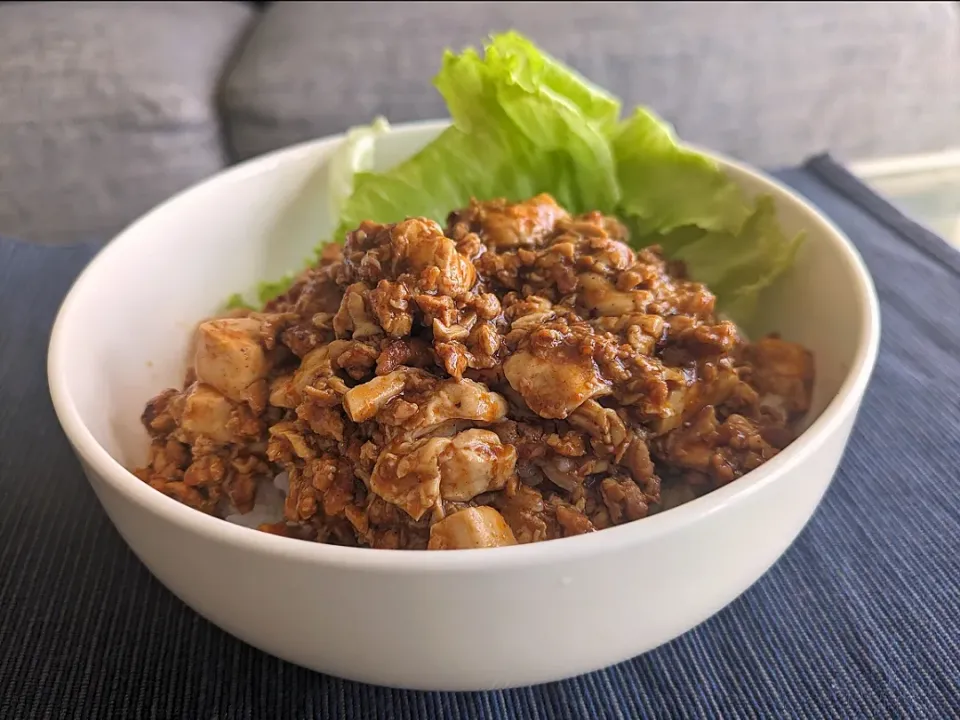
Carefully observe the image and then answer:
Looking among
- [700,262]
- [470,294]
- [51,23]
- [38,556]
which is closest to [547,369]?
[470,294]

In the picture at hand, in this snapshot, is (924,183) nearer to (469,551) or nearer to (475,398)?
(475,398)

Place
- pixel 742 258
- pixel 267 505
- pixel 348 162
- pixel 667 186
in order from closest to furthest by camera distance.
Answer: pixel 267 505 → pixel 742 258 → pixel 667 186 → pixel 348 162

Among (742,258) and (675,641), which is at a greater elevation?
(742,258)

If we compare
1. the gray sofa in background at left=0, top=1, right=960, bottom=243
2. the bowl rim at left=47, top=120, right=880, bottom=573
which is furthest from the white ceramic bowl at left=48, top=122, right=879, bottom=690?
the gray sofa in background at left=0, top=1, right=960, bottom=243

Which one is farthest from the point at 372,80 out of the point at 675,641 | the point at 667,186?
the point at 675,641

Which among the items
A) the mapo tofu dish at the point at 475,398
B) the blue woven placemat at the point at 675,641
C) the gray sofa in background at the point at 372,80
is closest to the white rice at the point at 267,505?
the mapo tofu dish at the point at 475,398
